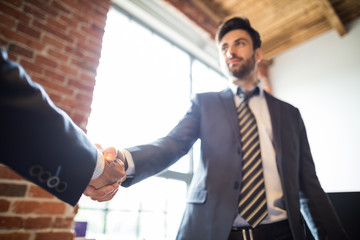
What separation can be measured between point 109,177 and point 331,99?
403 cm

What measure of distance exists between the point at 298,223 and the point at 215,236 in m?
0.41

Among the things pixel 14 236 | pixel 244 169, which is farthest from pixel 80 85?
pixel 244 169

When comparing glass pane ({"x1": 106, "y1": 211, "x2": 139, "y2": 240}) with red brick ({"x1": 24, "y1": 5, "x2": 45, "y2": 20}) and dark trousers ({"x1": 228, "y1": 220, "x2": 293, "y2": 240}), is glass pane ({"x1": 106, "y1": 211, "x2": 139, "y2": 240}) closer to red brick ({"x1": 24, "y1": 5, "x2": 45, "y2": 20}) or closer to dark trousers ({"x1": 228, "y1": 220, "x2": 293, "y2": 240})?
dark trousers ({"x1": 228, "y1": 220, "x2": 293, "y2": 240})

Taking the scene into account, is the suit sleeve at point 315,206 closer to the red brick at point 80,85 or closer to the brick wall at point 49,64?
the brick wall at point 49,64

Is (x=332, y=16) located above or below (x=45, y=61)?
above

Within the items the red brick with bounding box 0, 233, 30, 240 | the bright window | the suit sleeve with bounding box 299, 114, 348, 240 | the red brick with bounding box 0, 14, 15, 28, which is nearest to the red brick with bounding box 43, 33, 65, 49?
the red brick with bounding box 0, 14, 15, 28

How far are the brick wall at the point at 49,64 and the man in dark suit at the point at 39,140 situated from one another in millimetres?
1050

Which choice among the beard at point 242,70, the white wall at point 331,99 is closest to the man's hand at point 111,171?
the beard at point 242,70

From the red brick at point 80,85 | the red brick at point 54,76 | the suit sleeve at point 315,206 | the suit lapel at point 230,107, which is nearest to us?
the suit sleeve at point 315,206

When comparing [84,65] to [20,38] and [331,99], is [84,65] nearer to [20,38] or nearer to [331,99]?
[20,38]

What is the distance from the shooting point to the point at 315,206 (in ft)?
3.78

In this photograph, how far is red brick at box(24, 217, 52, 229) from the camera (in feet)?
4.42

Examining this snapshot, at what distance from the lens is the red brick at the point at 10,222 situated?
127cm

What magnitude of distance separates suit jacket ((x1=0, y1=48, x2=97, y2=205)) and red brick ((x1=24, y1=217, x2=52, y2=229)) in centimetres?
105
